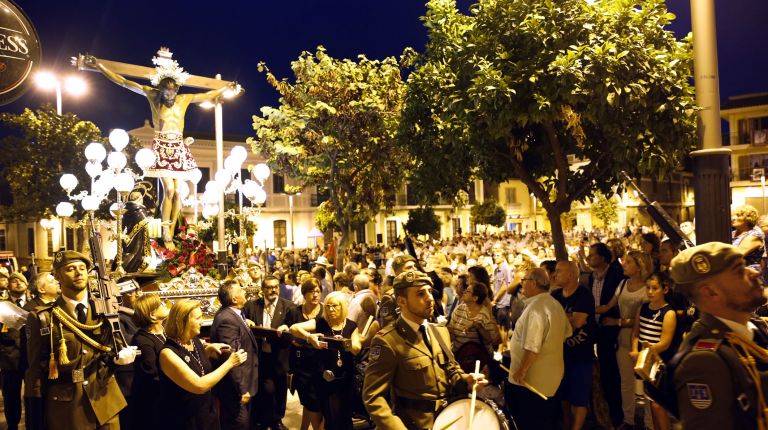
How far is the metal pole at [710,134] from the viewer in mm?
4555

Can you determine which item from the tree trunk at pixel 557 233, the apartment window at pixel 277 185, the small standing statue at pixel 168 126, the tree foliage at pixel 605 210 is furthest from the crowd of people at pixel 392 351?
the tree foliage at pixel 605 210

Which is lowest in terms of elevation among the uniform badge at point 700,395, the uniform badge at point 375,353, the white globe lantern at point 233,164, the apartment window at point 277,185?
the uniform badge at point 375,353

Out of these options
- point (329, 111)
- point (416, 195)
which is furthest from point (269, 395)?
point (329, 111)

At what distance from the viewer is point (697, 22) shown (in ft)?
15.0

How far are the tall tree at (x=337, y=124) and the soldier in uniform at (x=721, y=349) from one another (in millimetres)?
13189

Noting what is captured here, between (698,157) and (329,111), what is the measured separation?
11714 millimetres

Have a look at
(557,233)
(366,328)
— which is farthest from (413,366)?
(557,233)

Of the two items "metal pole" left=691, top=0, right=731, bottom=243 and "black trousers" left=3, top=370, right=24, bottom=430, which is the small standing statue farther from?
"metal pole" left=691, top=0, right=731, bottom=243

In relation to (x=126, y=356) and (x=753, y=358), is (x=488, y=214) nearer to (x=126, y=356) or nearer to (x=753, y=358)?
(x=126, y=356)

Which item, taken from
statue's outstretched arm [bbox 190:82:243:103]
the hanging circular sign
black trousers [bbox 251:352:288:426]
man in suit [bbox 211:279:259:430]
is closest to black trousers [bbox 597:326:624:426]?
black trousers [bbox 251:352:288:426]

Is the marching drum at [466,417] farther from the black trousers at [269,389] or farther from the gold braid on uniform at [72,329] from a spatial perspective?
the black trousers at [269,389]

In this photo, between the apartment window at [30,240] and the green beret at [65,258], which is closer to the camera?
the green beret at [65,258]

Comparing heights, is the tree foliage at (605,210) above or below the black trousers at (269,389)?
above

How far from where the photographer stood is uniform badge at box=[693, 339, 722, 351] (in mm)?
2328
